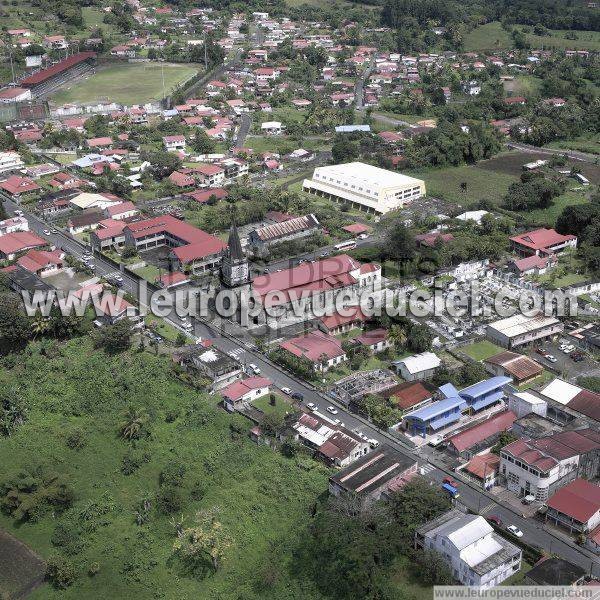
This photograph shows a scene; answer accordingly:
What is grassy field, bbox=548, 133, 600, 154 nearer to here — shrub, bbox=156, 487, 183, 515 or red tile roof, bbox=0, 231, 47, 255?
red tile roof, bbox=0, 231, 47, 255

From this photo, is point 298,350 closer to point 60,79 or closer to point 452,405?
point 452,405

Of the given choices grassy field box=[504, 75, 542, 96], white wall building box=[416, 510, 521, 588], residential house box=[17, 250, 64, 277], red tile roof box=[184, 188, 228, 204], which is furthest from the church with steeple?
grassy field box=[504, 75, 542, 96]

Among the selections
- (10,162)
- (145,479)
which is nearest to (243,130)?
(10,162)

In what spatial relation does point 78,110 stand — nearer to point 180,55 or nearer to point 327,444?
point 180,55

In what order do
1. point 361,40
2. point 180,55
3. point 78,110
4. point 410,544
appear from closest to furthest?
point 410,544 < point 78,110 < point 180,55 < point 361,40

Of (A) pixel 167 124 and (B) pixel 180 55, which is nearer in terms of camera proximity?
(A) pixel 167 124

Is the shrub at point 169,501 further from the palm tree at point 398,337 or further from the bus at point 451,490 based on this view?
the palm tree at point 398,337

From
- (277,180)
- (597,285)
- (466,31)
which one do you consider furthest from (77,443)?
(466,31)

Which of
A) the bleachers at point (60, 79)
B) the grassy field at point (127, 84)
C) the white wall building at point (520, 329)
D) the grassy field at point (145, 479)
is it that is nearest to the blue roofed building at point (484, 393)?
the white wall building at point (520, 329)
